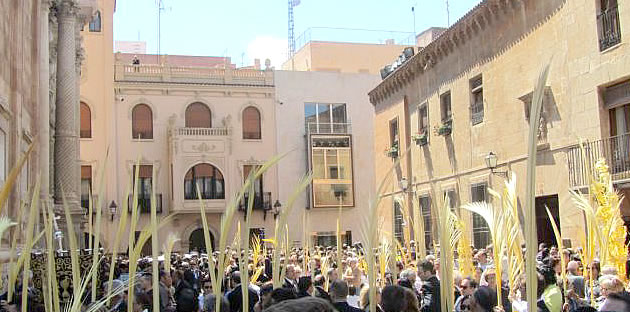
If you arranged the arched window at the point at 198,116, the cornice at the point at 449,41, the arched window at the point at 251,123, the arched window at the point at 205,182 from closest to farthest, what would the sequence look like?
the cornice at the point at 449,41 < the arched window at the point at 205,182 < the arched window at the point at 198,116 < the arched window at the point at 251,123

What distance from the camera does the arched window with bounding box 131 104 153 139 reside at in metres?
35.5

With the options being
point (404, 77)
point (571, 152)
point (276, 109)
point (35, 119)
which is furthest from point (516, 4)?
point (276, 109)

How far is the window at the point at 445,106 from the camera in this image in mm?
23514

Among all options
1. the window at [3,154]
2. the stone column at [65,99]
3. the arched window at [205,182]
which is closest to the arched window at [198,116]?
the arched window at [205,182]

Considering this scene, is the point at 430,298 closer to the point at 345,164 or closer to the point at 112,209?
the point at 112,209

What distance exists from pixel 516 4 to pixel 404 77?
835cm

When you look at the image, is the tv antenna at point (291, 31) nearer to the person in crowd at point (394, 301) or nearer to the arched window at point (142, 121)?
the arched window at point (142, 121)

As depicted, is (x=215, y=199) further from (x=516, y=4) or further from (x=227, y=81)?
(x=516, y=4)

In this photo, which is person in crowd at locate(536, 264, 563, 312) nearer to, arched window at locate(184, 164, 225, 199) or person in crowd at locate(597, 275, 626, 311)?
person in crowd at locate(597, 275, 626, 311)

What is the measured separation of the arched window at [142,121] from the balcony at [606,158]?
933 inches

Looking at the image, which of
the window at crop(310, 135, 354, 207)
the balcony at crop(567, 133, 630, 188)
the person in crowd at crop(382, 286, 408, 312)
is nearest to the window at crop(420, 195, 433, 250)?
the balcony at crop(567, 133, 630, 188)

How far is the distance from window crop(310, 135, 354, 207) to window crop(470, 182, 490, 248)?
54.3ft

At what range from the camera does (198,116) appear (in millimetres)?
36656

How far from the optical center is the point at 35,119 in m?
17.0
